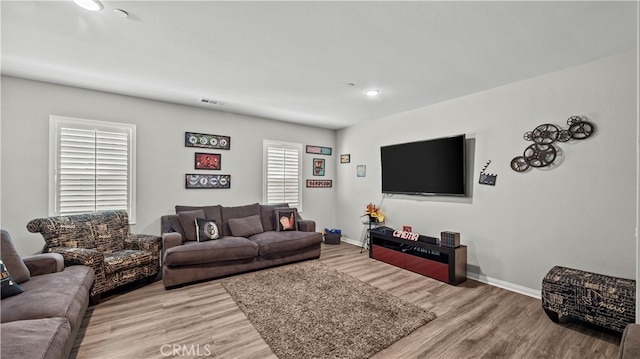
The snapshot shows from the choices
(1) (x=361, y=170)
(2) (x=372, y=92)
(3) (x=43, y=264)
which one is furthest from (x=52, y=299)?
(1) (x=361, y=170)

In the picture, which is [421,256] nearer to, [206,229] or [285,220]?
[285,220]

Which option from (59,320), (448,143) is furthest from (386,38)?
(59,320)

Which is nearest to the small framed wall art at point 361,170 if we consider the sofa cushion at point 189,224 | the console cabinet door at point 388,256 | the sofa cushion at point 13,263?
the console cabinet door at point 388,256

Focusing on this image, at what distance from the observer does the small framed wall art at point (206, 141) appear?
4262 millimetres

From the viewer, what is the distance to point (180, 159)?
13.8ft

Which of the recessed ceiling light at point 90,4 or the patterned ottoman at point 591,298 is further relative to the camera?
the patterned ottoman at point 591,298

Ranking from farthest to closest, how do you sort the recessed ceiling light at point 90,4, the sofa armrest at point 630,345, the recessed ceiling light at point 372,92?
the recessed ceiling light at point 372,92, the recessed ceiling light at point 90,4, the sofa armrest at point 630,345

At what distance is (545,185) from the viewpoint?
297 cm

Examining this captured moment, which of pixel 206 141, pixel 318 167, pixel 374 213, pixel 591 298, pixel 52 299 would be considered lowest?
pixel 591 298

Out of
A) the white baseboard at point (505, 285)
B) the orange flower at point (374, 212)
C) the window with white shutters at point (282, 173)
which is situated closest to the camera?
the white baseboard at point (505, 285)

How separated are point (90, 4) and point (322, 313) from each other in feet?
10.1

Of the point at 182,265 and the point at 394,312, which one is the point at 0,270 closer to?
the point at 182,265

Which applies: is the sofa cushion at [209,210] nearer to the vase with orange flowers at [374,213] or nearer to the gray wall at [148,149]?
Result: the gray wall at [148,149]
